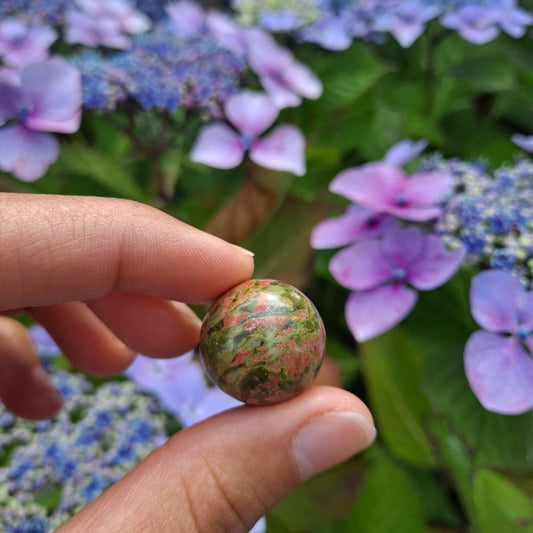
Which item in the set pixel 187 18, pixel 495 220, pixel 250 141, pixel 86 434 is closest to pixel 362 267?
pixel 495 220

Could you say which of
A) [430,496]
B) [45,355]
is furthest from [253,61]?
[430,496]

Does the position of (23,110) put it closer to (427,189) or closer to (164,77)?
Result: (164,77)

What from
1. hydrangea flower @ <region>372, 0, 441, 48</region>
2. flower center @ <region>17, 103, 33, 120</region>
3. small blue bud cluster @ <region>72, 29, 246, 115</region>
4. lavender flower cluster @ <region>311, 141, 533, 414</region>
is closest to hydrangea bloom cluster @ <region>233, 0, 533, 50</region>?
hydrangea flower @ <region>372, 0, 441, 48</region>

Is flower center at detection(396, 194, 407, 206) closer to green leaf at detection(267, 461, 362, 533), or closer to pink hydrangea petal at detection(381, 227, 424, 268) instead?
pink hydrangea petal at detection(381, 227, 424, 268)

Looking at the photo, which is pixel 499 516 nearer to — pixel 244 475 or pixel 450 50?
pixel 244 475

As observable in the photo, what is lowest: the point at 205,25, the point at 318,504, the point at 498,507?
the point at 318,504
